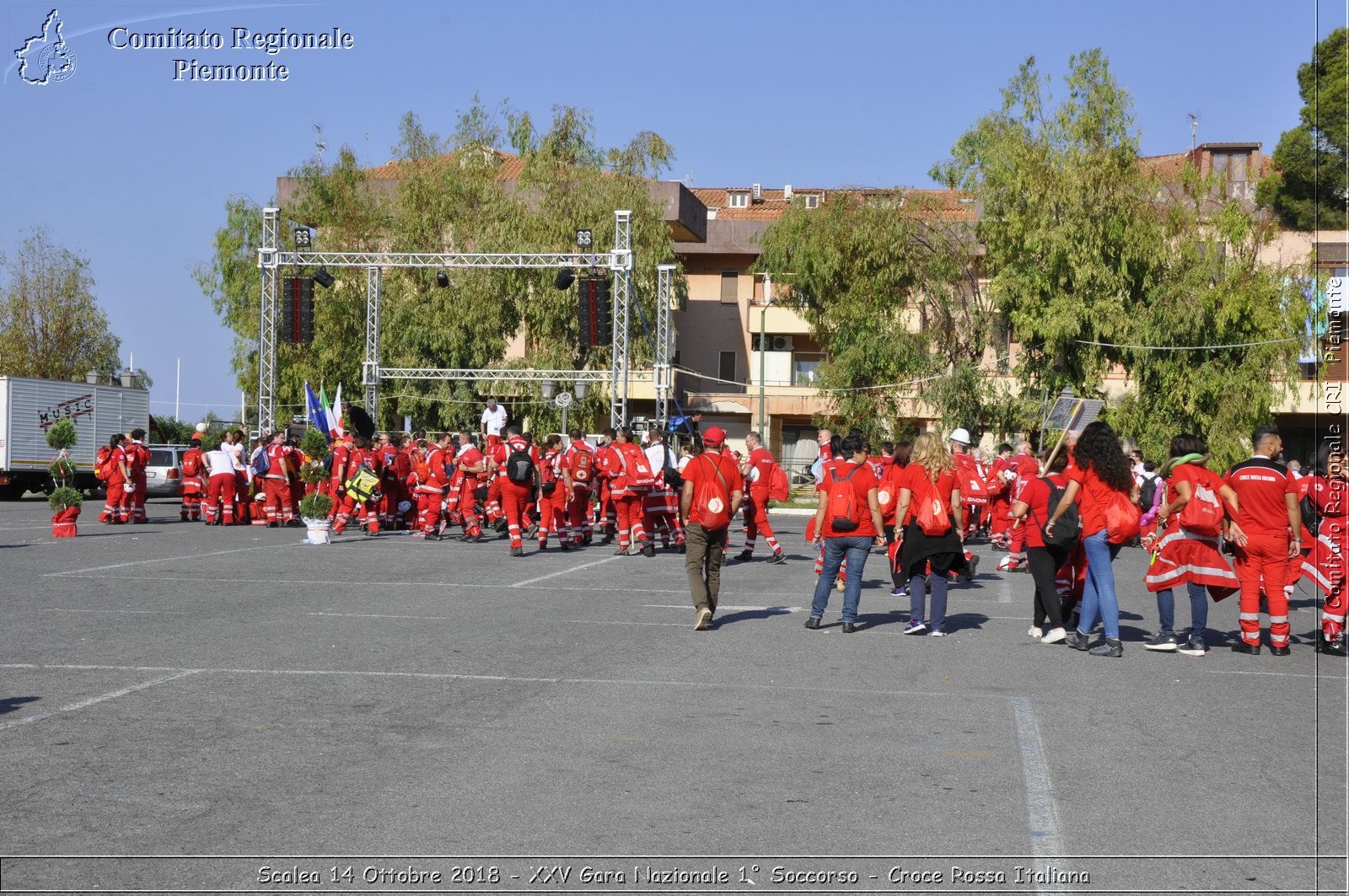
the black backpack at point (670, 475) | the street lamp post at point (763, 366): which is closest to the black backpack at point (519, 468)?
the black backpack at point (670, 475)

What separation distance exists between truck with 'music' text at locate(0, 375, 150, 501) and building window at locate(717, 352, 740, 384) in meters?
28.0

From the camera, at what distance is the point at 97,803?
18.5ft

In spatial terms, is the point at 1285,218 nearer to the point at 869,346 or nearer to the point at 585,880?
the point at 869,346

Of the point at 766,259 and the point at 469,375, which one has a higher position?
the point at 766,259

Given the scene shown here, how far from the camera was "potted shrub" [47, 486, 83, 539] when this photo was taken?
20.8 m

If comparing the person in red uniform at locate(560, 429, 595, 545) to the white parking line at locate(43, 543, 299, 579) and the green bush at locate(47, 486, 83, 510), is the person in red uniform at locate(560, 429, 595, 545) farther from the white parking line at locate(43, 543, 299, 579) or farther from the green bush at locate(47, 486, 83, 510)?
the green bush at locate(47, 486, 83, 510)

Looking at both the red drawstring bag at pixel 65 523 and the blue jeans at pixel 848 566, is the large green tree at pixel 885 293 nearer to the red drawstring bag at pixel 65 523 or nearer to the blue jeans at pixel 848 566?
the red drawstring bag at pixel 65 523

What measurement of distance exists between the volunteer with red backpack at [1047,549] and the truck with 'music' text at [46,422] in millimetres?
28510

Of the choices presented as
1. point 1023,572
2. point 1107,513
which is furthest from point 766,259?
point 1107,513

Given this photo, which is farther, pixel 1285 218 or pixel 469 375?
pixel 1285 218

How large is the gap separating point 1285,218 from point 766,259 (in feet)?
60.4

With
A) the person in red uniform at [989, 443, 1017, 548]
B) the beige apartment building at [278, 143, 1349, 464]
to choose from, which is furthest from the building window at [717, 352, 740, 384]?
the person in red uniform at [989, 443, 1017, 548]

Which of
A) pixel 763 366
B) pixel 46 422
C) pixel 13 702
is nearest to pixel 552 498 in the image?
pixel 13 702

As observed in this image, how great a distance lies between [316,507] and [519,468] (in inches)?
140
